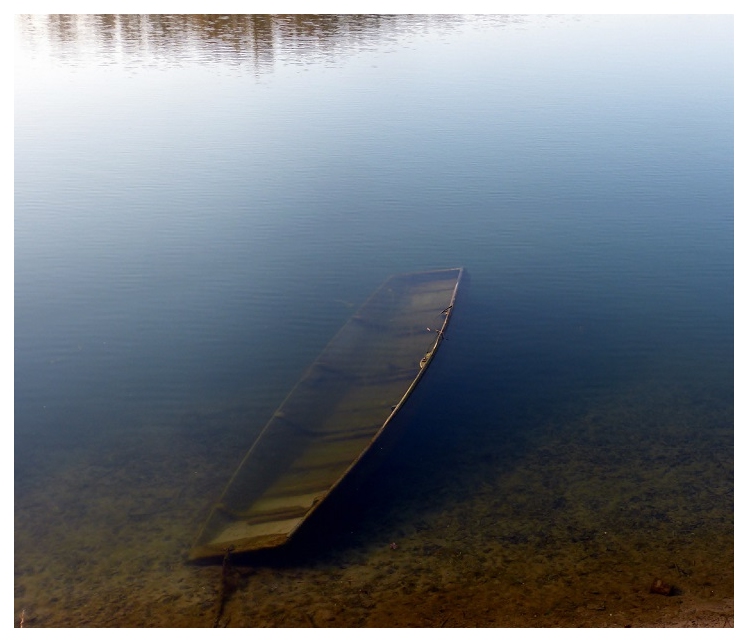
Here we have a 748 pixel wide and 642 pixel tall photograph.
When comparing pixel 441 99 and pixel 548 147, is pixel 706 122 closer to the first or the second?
pixel 548 147

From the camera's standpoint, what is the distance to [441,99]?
18.5 meters

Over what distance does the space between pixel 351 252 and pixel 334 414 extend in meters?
4.26

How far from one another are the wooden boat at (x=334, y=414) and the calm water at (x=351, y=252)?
12.4 inches

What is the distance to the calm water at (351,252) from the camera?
26.3ft

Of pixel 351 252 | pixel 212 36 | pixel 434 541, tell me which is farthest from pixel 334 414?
pixel 212 36

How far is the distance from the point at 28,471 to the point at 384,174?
28.7ft

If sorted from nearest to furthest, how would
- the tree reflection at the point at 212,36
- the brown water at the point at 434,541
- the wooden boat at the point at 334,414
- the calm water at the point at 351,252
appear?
the brown water at the point at 434,541
the wooden boat at the point at 334,414
the calm water at the point at 351,252
the tree reflection at the point at 212,36

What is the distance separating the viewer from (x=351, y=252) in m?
11.9

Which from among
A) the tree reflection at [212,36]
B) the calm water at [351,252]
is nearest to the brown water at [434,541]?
the calm water at [351,252]

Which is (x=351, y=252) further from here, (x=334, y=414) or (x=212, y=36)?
(x=212, y=36)

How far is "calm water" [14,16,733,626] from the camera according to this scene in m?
8.03

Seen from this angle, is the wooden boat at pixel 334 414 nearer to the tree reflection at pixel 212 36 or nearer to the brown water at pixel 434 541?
the brown water at pixel 434 541

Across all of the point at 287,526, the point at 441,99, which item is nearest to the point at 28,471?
the point at 287,526

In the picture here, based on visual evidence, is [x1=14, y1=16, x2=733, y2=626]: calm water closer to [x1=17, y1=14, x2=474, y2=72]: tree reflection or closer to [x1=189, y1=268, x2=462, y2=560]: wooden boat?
[x1=189, y1=268, x2=462, y2=560]: wooden boat
